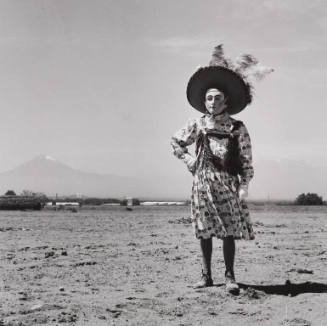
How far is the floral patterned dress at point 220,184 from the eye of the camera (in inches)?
178

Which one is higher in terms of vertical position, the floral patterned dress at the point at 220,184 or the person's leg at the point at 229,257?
the floral patterned dress at the point at 220,184

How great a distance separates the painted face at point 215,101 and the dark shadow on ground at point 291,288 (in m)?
1.70

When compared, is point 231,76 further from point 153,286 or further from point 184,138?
point 153,286

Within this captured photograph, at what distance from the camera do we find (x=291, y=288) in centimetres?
457

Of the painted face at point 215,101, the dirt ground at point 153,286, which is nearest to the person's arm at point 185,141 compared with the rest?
the painted face at point 215,101

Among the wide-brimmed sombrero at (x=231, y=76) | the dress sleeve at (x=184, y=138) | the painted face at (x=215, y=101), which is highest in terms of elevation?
the wide-brimmed sombrero at (x=231, y=76)

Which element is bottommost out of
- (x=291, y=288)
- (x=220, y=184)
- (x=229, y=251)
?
(x=291, y=288)

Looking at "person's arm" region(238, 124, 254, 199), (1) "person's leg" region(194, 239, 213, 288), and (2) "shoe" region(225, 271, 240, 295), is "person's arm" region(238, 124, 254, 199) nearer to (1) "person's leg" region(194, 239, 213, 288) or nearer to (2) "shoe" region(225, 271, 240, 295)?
(1) "person's leg" region(194, 239, 213, 288)

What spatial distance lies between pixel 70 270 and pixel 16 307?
1.72 meters

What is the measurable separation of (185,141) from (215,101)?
0.49 m

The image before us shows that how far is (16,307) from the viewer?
3.72m

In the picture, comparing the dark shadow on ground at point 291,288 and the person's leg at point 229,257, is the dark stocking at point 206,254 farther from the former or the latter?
the dark shadow on ground at point 291,288

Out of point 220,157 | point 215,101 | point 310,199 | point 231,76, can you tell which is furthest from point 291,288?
point 310,199

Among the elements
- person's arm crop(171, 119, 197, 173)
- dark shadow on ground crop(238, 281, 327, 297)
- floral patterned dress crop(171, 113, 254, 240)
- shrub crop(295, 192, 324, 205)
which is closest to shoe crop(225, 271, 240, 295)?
dark shadow on ground crop(238, 281, 327, 297)
